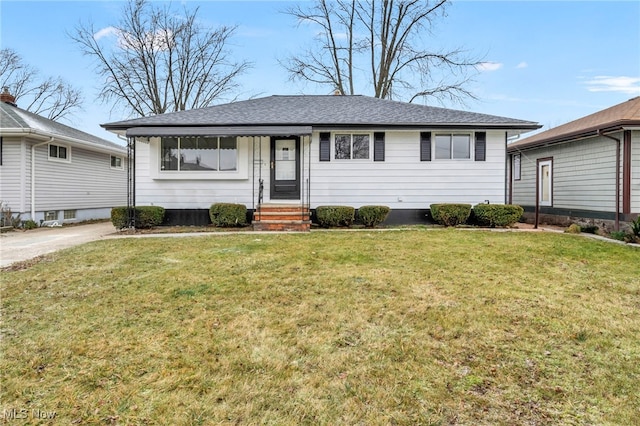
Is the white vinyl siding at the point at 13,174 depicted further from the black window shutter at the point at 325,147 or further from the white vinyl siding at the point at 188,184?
the black window shutter at the point at 325,147

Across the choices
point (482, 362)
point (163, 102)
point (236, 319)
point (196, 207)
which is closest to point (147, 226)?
point (196, 207)

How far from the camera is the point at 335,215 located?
1017 cm

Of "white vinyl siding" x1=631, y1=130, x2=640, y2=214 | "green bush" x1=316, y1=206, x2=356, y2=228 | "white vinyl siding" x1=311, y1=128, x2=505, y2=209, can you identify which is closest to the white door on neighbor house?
"white vinyl siding" x1=311, y1=128, x2=505, y2=209

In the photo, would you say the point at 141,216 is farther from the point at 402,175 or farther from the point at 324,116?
the point at 402,175

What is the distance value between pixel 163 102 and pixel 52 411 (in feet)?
82.2

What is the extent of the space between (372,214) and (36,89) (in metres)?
29.5

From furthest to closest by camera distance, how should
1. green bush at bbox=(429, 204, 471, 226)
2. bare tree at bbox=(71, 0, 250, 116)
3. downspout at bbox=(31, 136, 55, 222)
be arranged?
bare tree at bbox=(71, 0, 250, 116) → downspout at bbox=(31, 136, 55, 222) → green bush at bbox=(429, 204, 471, 226)

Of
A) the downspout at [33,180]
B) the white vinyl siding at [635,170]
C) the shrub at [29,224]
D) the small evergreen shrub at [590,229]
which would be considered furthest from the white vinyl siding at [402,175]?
the downspout at [33,180]

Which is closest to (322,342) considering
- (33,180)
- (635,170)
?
(635,170)

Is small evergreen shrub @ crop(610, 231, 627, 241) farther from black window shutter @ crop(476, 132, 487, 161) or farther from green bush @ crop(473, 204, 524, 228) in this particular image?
black window shutter @ crop(476, 132, 487, 161)

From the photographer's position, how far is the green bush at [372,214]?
33.9 feet

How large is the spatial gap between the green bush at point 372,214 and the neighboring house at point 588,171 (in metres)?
4.45

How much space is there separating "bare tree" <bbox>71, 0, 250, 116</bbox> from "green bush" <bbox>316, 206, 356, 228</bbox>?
17855mm

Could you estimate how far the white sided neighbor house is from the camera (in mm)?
10922
